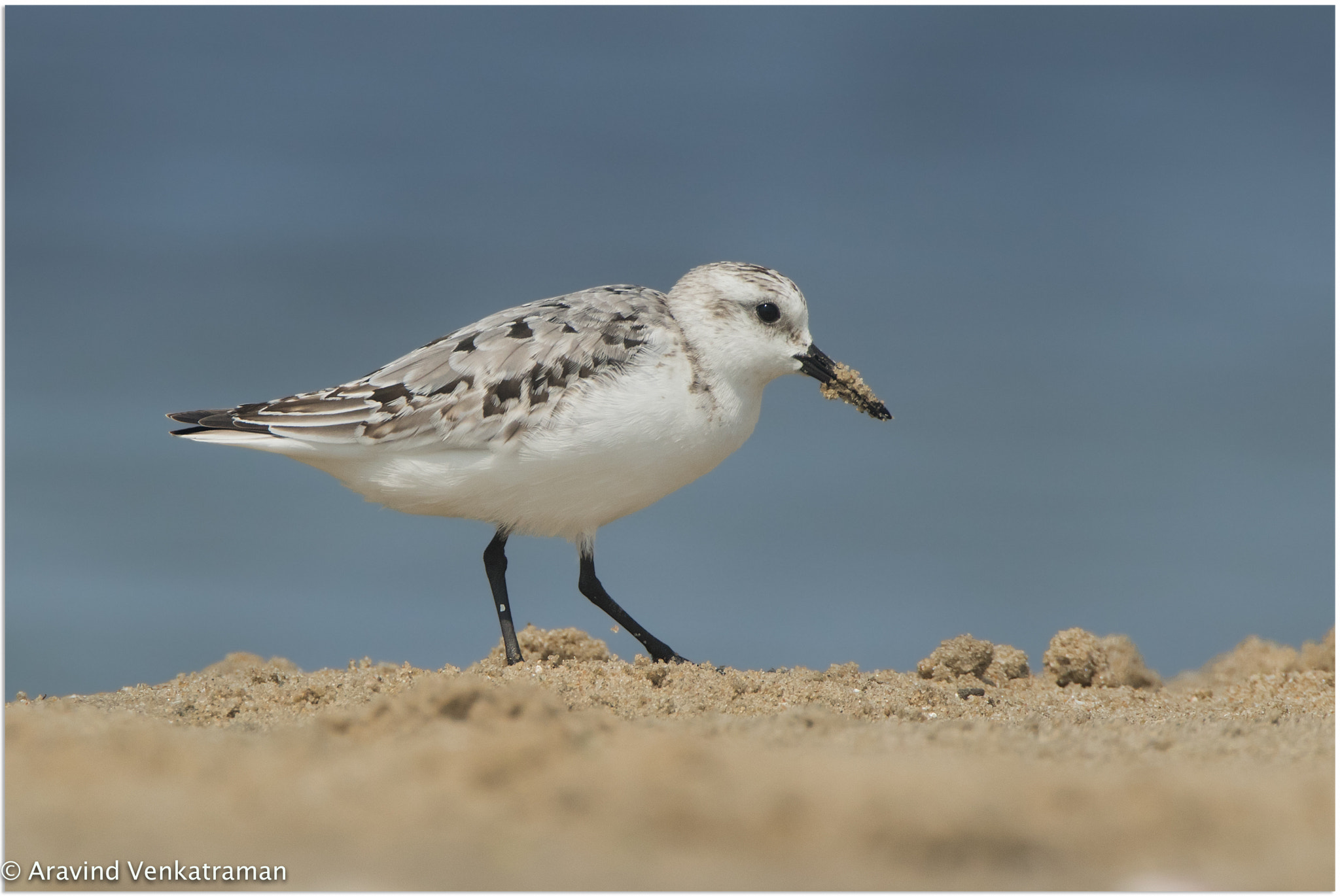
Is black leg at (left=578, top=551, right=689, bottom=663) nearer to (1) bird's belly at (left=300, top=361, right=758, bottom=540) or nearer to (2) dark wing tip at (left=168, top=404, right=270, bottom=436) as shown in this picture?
(1) bird's belly at (left=300, top=361, right=758, bottom=540)

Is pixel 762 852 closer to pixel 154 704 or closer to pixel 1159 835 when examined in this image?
pixel 1159 835

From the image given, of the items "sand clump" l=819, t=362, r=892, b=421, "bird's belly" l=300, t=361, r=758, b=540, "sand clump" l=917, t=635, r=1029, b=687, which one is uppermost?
"sand clump" l=819, t=362, r=892, b=421

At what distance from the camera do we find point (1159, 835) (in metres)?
2.94

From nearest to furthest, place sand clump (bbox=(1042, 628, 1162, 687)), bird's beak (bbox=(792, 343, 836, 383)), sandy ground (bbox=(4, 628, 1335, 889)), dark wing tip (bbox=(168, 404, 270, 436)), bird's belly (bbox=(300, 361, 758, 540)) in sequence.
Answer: sandy ground (bbox=(4, 628, 1335, 889)) → bird's belly (bbox=(300, 361, 758, 540)) → dark wing tip (bbox=(168, 404, 270, 436)) → bird's beak (bbox=(792, 343, 836, 383)) → sand clump (bbox=(1042, 628, 1162, 687))

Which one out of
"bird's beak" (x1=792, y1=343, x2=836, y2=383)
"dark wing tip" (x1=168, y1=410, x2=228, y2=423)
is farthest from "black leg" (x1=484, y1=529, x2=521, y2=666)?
"bird's beak" (x1=792, y1=343, x2=836, y2=383)

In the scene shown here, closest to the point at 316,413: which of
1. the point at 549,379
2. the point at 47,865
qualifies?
the point at 549,379

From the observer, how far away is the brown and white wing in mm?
6117

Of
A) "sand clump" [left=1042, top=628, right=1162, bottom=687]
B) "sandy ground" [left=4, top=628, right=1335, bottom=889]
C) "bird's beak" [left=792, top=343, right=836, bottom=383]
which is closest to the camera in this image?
"sandy ground" [left=4, top=628, right=1335, bottom=889]

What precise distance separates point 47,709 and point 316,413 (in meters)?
2.12

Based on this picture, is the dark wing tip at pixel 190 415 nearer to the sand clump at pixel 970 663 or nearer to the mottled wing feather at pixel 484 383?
the mottled wing feather at pixel 484 383

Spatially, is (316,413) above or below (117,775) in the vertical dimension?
above

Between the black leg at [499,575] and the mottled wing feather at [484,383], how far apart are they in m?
0.81

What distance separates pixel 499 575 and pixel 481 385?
1239mm

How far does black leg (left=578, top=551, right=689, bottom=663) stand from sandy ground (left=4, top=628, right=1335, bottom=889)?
2.15 metres
